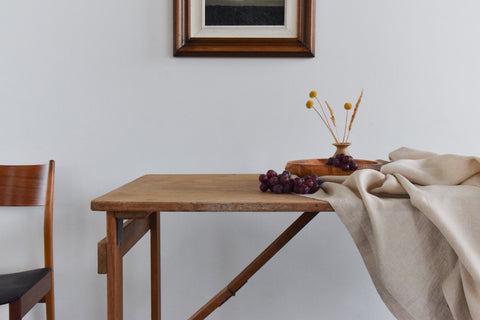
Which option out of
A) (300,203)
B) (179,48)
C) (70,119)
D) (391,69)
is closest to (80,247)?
(70,119)

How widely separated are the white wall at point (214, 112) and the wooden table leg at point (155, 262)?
22 centimetres

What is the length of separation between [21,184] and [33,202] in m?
0.08

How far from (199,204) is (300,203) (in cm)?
21

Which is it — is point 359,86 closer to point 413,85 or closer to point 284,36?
point 413,85

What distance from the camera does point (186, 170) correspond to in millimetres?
1645

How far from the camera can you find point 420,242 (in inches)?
33.3

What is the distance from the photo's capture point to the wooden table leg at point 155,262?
140 centimetres

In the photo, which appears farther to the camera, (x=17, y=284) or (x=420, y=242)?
(x=17, y=284)

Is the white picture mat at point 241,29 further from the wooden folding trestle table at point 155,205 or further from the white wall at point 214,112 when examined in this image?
the wooden folding trestle table at point 155,205

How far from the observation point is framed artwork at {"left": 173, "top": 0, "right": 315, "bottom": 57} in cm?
159

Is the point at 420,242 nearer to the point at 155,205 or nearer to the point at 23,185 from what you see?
the point at 155,205

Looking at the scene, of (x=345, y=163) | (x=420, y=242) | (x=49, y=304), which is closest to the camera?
(x=420, y=242)

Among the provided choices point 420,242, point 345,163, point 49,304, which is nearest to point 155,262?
point 49,304

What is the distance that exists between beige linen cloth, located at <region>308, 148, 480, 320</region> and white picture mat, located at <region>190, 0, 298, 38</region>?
0.90 meters
